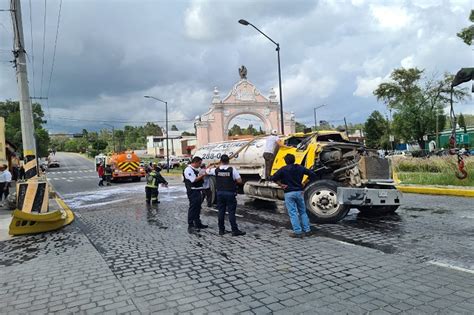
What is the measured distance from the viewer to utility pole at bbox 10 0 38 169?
34.8 ft

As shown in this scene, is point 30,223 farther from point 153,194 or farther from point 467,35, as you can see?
point 467,35

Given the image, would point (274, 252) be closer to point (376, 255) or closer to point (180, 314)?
point (376, 255)

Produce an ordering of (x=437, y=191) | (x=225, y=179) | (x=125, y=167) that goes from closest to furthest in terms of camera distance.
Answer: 1. (x=225, y=179)
2. (x=437, y=191)
3. (x=125, y=167)

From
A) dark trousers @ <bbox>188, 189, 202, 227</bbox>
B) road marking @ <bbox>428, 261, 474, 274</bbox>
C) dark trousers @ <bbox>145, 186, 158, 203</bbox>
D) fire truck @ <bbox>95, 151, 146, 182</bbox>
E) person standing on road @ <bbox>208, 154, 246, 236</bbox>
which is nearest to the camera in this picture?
road marking @ <bbox>428, 261, 474, 274</bbox>

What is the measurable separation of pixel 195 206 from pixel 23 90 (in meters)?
5.84

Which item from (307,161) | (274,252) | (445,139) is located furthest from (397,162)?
(445,139)

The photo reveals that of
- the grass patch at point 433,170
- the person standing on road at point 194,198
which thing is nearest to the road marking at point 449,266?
the person standing on road at point 194,198

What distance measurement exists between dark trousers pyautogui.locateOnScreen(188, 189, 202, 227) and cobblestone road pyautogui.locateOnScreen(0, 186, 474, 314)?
1.86ft

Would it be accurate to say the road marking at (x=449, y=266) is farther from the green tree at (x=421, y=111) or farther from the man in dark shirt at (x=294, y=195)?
the green tree at (x=421, y=111)

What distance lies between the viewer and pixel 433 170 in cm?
1841

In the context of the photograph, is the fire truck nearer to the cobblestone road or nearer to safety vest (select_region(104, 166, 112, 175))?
safety vest (select_region(104, 166, 112, 175))

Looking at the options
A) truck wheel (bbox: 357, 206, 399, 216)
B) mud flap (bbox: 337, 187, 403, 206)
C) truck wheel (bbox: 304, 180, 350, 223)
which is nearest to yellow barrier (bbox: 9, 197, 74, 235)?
truck wheel (bbox: 304, 180, 350, 223)

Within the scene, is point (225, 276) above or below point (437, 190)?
below

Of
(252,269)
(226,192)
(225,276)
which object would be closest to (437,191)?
(226,192)
